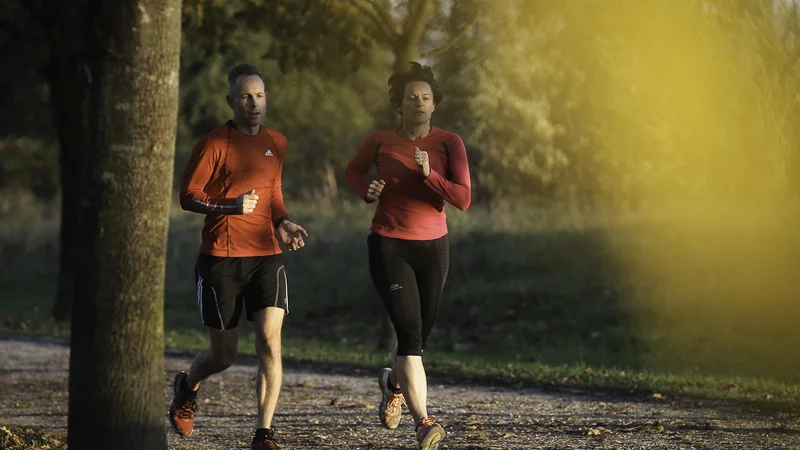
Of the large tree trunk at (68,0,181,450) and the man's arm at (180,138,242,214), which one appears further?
the man's arm at (180,138,242,214)

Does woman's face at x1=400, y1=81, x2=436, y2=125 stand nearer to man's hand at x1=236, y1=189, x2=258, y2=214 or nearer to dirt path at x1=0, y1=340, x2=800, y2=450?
man's hand at x1=236, y1=189, x2=258, y2=214

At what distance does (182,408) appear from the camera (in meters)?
8.14

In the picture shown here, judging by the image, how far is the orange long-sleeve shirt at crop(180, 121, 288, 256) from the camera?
724 cm

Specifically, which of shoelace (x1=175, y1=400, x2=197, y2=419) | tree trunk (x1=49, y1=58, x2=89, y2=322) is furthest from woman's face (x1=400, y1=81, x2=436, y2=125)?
tree trunk (x1=49, y1=58, x2=89, y2=322)

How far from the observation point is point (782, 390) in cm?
1147

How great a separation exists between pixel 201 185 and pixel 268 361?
42.5 inches

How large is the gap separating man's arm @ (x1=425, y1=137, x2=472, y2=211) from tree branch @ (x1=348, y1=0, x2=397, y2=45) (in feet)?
22.6

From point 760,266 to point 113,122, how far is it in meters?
13.6

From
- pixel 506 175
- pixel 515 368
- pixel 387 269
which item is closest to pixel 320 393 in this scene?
pixel 515 368

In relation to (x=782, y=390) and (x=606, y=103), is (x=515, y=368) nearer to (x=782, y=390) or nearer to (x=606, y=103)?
(x=782, y=390)

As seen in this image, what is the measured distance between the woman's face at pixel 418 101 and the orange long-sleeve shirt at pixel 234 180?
83cm

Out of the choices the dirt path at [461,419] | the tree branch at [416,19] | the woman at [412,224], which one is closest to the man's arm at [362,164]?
the woman at [412,224]

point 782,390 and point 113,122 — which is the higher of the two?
point 113,122

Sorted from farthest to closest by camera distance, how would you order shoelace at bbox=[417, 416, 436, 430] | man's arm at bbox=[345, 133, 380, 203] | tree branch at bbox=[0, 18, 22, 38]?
tree branch at bbox=[0, 18, 22, 38] → man's arm at bbox=[345, 133, 380, 203] → shoelace at bbox=[417, 416, 436, 430]
